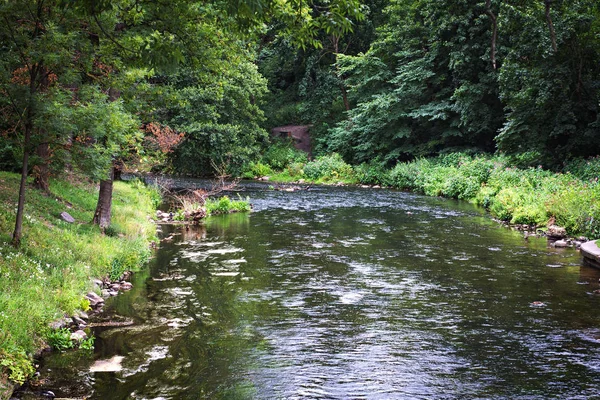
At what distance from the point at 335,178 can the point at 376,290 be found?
30.9 m

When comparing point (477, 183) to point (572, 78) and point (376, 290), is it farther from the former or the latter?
point (376, 290)

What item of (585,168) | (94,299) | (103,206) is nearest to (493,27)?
(585,168)

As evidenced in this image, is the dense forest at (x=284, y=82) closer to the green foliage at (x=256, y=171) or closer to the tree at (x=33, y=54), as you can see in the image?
the tree at (x=33, y=54)

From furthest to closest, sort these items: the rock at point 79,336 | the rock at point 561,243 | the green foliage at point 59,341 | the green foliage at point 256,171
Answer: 1. the green foliage at point 256,171
2. the rock at point 561,243
3. the rock at point 79,336
4. the green foliage at point 59,341

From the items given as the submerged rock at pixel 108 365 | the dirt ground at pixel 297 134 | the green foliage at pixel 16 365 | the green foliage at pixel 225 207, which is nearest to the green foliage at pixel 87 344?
the submerged rock at pixel 108 365

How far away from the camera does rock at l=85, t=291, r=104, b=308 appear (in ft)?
33.4

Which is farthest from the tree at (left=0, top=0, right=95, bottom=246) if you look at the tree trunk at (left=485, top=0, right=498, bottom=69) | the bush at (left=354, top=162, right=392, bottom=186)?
the bush at (left=354, top=162, right=392, bottom=186)

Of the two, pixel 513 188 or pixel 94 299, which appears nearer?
pixel 94 299

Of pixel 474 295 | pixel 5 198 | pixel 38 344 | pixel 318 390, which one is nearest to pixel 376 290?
pixel 474 295

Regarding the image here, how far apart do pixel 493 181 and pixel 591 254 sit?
13968 millimetres

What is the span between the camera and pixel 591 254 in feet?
45.3

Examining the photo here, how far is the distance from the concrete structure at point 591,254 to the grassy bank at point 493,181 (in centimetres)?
239

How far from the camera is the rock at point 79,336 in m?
8.29

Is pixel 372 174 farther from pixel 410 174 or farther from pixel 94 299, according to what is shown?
pixel 94 299
